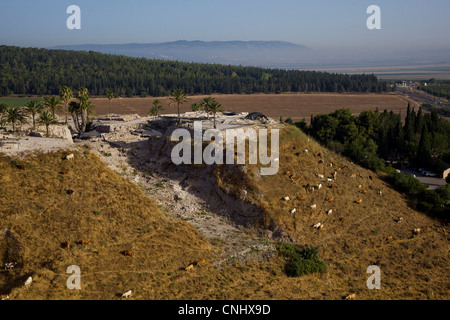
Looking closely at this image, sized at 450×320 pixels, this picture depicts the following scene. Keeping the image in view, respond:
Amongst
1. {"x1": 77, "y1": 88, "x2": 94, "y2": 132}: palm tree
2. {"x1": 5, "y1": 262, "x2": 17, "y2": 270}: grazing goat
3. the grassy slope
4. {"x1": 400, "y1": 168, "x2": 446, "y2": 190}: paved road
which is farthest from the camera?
{"x1": 400, "y1": 168, "x2": 446, "y2": 190}: paved road

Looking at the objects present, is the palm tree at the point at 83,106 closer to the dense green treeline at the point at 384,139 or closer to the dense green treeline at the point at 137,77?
the dense green treeline at the point at 384,139

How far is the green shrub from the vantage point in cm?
2672

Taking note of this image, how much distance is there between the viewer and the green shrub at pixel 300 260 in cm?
2672

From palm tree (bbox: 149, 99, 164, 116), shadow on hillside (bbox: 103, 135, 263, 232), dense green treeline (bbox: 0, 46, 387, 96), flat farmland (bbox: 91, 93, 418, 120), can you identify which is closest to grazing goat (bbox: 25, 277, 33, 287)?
shadow on hillside (bbox: 103, 135, 263, 232)

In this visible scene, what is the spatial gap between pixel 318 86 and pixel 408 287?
139m

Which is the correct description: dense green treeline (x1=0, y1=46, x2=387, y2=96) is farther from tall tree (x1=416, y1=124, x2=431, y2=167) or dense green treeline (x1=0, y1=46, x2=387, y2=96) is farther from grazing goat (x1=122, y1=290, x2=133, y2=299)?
grazing goat (x1=122, y1=290, x2=133, y2=299)

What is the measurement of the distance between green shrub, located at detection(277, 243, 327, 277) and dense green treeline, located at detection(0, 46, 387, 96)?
112m

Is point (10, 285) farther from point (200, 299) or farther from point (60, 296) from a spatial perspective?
point (200, 299)

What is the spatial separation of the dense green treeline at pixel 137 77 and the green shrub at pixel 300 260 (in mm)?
112149

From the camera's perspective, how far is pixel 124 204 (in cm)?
3077

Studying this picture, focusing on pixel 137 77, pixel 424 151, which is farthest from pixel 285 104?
pixel 424 151

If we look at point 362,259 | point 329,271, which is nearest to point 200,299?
point 329,271

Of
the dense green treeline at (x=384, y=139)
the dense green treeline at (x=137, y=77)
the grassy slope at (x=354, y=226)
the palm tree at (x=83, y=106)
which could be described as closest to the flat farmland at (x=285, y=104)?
the dense green treeline at (x=137, y=77)

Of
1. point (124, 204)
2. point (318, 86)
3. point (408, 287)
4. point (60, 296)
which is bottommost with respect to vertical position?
point (408, 287)
